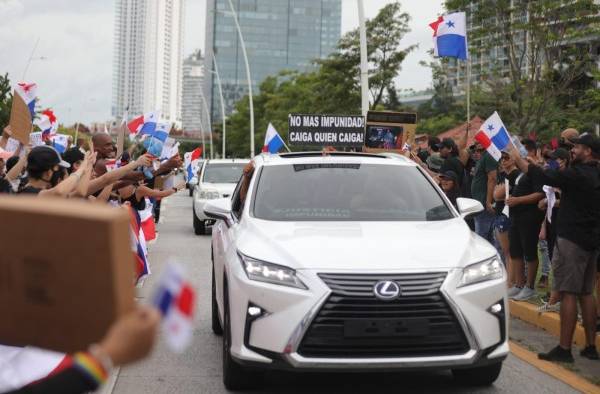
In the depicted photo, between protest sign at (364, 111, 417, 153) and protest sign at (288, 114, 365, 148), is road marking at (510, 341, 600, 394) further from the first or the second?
protest sign at (288, 114, 365, 148)

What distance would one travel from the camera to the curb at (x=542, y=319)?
7.85m

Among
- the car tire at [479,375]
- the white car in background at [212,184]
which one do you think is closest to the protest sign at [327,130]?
the white car in background at [212,184]

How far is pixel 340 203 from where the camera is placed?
Answer: 6.64 meters

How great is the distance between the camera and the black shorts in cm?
973

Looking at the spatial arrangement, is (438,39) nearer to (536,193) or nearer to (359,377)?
(536,193)

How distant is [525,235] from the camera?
980 cm

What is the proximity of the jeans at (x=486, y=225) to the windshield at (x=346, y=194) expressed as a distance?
14.5ft

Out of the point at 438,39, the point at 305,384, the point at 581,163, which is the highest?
the point at 438,39

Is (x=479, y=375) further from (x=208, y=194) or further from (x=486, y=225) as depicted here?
(x=208, y=194)

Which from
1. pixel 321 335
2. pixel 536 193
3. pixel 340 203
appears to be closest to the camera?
pixel 321 335

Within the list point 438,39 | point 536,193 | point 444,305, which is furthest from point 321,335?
point 438,39

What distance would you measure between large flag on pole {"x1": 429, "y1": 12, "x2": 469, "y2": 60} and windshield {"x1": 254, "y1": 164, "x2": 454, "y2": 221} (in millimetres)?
11351

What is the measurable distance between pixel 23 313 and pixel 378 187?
478 cm

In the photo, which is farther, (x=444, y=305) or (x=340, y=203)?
(x=340, y=203)
